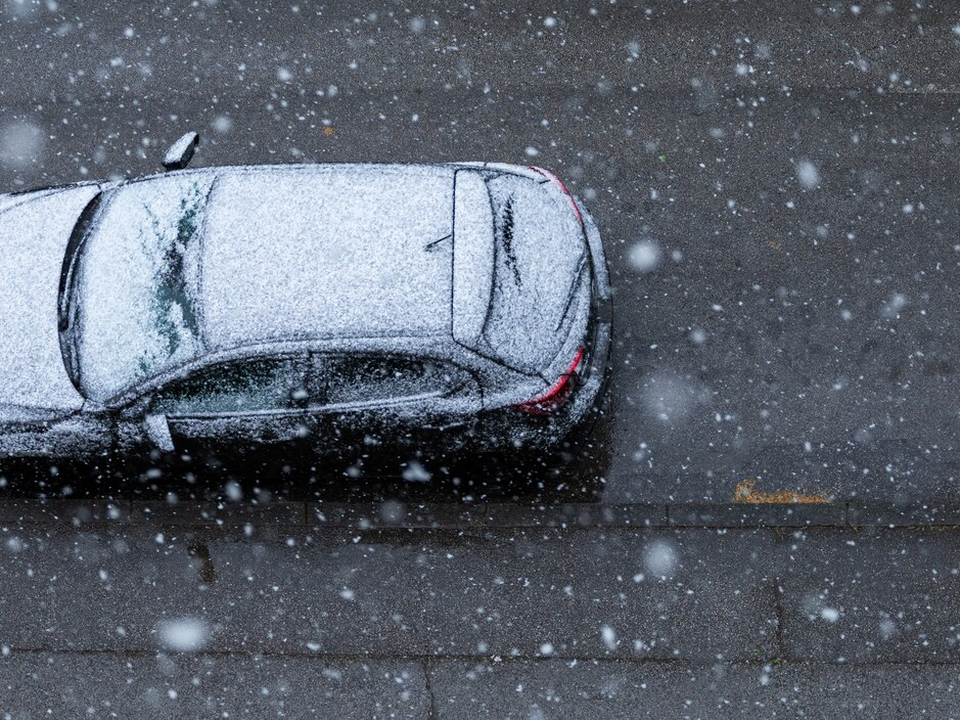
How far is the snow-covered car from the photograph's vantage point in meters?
4.55

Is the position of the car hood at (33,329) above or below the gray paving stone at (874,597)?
above

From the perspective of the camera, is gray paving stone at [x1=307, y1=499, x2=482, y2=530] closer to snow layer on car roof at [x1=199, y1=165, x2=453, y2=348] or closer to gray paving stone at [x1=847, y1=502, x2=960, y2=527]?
snow layer on car roof at [x1=199, y1=165, x2=453, y2=348]

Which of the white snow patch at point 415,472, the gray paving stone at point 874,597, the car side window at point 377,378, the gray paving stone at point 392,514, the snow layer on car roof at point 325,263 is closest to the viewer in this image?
the snow layer on car roof at point 325,263

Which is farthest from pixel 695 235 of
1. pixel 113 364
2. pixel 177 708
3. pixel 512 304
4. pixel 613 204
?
pixel 177 708

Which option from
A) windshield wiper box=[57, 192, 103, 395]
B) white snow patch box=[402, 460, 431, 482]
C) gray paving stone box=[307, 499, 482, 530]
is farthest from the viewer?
gray paving stone box=[307, 499, 482, 530]

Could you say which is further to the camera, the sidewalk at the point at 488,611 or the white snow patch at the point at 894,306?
the white snow patch at the point at 894,306

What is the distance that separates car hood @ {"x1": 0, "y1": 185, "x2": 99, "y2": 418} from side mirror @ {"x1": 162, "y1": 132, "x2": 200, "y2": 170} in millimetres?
696

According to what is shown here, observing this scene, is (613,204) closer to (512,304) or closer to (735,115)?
(735,115)

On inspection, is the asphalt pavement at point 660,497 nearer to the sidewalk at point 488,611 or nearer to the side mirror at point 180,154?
the sidewalk at point 488,611

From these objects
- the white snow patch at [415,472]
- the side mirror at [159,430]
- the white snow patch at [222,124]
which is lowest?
the white snow patch at [415,472]

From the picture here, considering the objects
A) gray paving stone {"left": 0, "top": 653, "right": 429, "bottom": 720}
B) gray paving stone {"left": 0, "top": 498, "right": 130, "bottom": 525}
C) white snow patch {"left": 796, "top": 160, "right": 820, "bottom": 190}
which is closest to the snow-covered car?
gray paving stone {"left": 0, "top": 498, "right": 130, "bottom": 525}

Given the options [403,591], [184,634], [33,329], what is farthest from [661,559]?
[33,329]

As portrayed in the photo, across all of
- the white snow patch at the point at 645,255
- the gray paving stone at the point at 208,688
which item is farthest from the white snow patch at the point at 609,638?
the white snow patch at the point at 645,255

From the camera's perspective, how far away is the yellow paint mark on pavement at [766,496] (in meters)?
5.59
